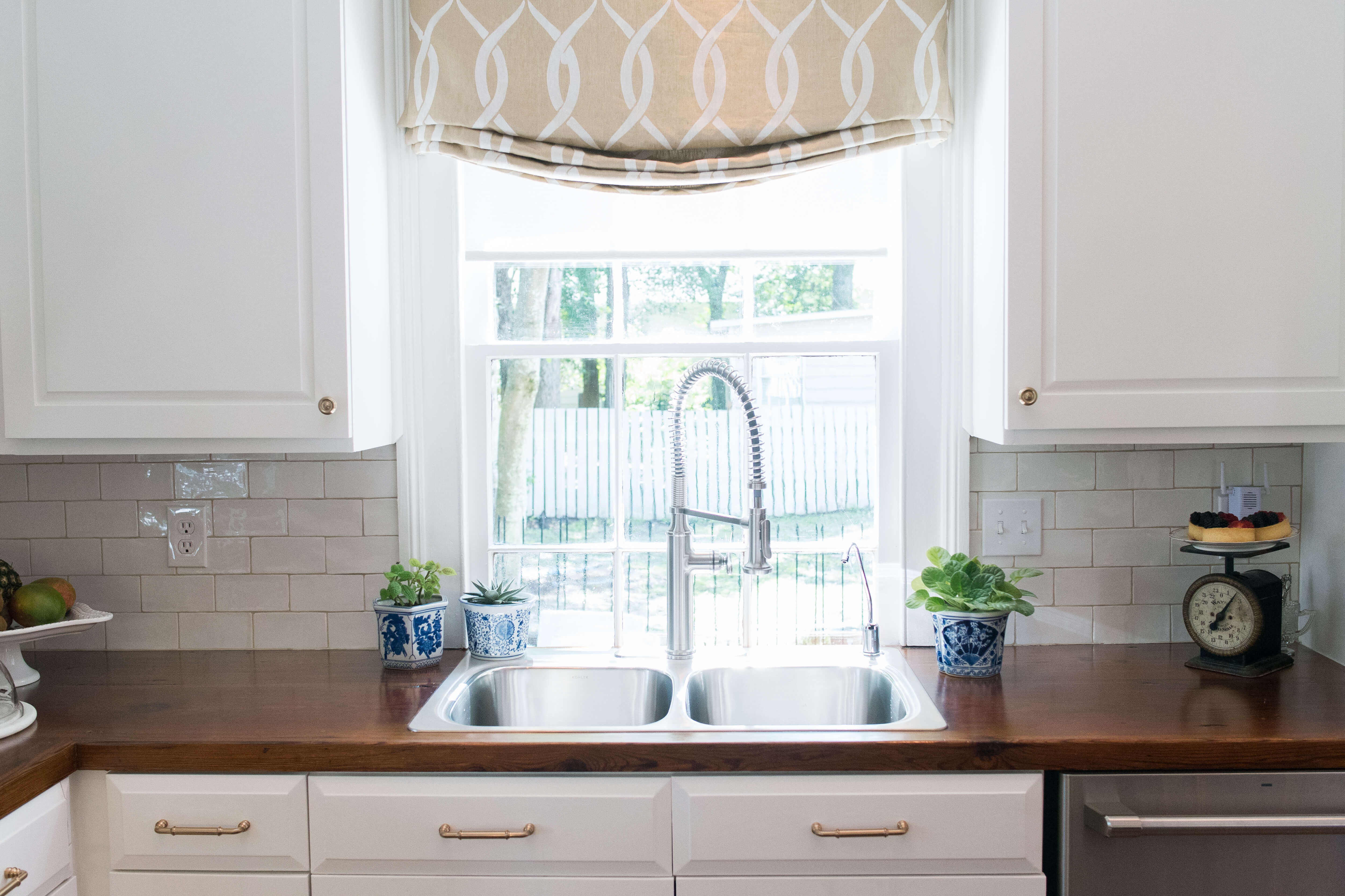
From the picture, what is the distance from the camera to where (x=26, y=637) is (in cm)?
172

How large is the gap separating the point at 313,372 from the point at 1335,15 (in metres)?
1.80

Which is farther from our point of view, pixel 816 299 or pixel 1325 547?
pixel 816 299

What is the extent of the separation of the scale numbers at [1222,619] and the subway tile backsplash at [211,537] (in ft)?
5.18

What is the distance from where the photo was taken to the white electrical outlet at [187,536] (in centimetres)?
199

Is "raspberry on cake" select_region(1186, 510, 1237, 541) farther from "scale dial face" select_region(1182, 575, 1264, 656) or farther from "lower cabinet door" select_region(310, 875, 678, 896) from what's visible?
"lower cabinet door" select_region(310, 875, 678, 896)

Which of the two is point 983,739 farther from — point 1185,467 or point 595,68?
point 595,68

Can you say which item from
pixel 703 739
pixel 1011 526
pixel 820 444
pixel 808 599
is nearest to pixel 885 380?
pixel 820 444

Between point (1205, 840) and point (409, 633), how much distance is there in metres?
1.37

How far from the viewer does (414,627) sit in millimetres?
1831

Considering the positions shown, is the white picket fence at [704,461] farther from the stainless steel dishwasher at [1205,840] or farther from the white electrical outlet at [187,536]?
the stainless steel dishwasher at [1205,840]

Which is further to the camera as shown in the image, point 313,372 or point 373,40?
point 373,40

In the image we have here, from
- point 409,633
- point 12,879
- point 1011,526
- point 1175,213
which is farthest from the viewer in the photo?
point 1011,526

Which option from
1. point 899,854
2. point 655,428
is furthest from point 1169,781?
point 655,428

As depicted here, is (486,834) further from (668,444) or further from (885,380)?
(885,380)
